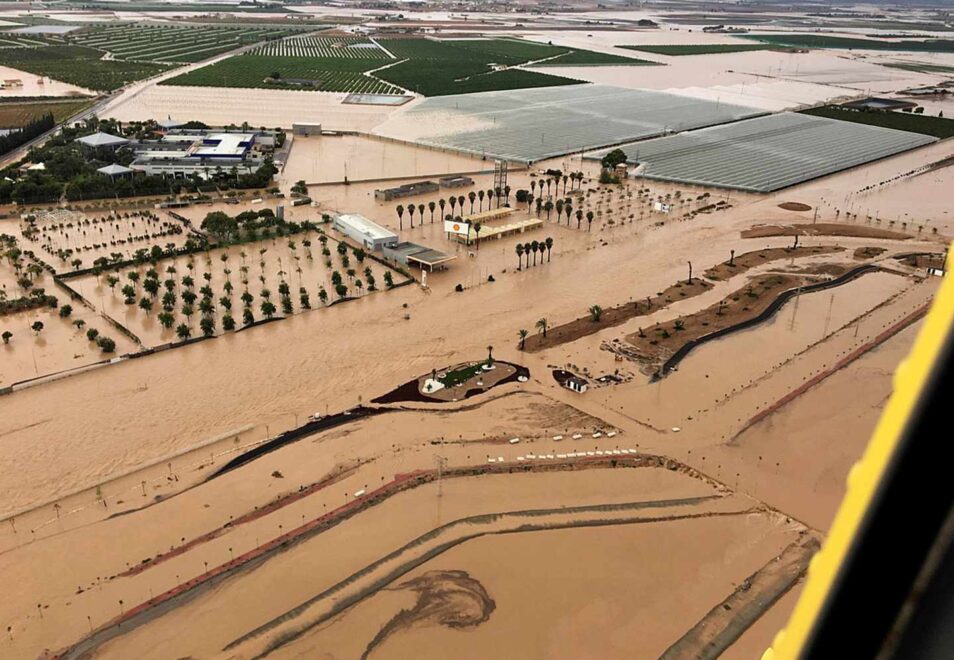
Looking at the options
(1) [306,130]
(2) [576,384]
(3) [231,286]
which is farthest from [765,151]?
(3) [231,286]

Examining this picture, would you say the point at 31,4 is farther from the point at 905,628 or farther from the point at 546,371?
the point at 905,628

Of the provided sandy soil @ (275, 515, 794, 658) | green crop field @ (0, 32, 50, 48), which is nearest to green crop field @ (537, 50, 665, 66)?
green crop field @ (0, 32, 50, 48)

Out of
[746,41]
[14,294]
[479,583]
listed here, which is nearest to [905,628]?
[479,583]

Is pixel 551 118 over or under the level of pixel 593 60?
under

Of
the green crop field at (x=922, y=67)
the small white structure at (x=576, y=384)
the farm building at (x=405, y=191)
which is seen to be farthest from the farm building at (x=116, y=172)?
the green crop field at (x=922, y=67)

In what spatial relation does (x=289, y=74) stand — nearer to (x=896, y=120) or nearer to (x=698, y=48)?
(x=896, y=120)
